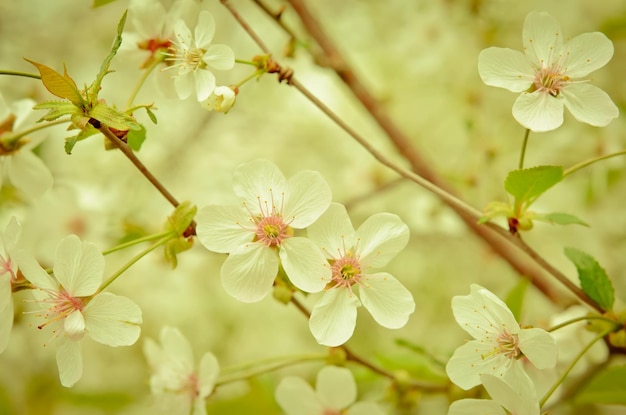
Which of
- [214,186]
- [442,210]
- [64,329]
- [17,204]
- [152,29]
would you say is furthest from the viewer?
[214,186]

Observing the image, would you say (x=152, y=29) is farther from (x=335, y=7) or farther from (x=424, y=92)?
(x=335, y=7)

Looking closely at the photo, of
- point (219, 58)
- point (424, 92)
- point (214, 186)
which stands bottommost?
point (219, 58)

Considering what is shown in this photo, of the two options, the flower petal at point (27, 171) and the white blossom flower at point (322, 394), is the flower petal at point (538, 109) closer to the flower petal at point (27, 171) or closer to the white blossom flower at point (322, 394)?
the white blossom flower at point (322, 394)

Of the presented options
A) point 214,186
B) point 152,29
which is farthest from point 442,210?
point 152,29

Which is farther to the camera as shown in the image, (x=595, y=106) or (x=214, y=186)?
(x=214, y=186)

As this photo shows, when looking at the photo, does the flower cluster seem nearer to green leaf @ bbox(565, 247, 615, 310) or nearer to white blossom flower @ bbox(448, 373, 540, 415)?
white blossom flower @ bbox(448, 373, 540, 415)

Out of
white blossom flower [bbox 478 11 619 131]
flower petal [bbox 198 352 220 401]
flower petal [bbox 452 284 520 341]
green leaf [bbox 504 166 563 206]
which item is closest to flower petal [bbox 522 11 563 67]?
white blossom flower [bbox 478 11 619 131]

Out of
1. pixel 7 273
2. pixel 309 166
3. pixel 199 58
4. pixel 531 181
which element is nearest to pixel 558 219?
pixel 531 181
